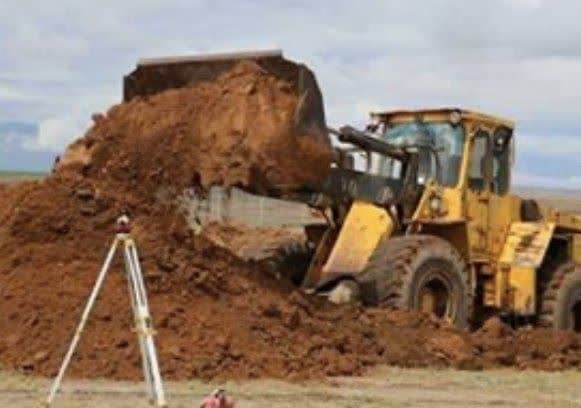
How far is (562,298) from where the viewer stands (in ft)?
64.0

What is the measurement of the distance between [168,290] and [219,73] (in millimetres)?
2616

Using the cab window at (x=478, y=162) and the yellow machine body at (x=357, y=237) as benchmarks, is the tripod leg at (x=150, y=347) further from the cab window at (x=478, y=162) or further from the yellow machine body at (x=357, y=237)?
the cab window at (x=478, y=162)

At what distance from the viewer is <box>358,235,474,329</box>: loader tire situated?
16688 mm

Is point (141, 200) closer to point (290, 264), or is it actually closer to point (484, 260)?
point (290, 264)

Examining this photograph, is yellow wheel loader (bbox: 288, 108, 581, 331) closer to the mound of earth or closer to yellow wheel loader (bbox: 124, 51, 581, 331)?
yellow wheel loader (bbox: 124, 51, 581, 331)

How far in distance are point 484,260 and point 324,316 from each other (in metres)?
4.02

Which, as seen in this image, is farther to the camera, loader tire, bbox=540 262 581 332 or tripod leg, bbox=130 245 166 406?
loader tire, bbox=540 262 581 332

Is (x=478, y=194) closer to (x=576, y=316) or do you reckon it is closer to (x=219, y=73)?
(x=576, y=316)

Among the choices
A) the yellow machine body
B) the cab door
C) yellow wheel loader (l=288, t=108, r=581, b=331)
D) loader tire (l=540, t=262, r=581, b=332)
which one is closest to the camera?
yellow wheel loader (l=288, t=108, r=581, b=331)

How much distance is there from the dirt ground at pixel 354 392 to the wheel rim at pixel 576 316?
4.74m

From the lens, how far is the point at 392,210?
58.7 ft

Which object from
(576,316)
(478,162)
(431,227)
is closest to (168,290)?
(431,227)

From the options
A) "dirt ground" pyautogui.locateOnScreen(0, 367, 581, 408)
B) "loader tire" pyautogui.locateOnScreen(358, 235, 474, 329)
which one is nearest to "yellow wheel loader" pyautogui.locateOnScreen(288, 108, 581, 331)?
"loader tire" pyautogui.locateOnScreen(358, 235, 474, 329)

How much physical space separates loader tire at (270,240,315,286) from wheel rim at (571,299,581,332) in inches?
158
